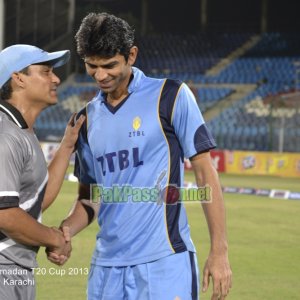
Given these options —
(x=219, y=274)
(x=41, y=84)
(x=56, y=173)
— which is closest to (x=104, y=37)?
(x=41, y=84)

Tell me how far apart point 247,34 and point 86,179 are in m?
34.8

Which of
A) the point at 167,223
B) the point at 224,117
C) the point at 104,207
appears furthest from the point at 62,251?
the point at 224,117

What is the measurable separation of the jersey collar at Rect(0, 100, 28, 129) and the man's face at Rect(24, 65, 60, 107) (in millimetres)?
158

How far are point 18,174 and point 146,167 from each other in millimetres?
708

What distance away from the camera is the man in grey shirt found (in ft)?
11.6

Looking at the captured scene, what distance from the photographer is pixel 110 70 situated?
399 centimetres

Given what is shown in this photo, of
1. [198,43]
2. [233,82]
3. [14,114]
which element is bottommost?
[233,82]

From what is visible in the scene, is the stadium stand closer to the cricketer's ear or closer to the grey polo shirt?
the cricketer's ear

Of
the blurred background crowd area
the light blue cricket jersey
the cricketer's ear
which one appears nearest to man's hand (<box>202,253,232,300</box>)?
the light blue cricket jersey

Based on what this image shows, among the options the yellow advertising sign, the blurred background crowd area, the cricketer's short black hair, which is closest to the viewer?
the cricketer's short black hair

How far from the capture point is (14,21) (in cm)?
3516

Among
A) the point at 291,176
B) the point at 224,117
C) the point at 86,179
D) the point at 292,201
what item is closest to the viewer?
the point at 86,179

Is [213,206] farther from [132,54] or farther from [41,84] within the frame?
[41,84]

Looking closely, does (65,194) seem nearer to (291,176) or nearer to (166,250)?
(291,176)
